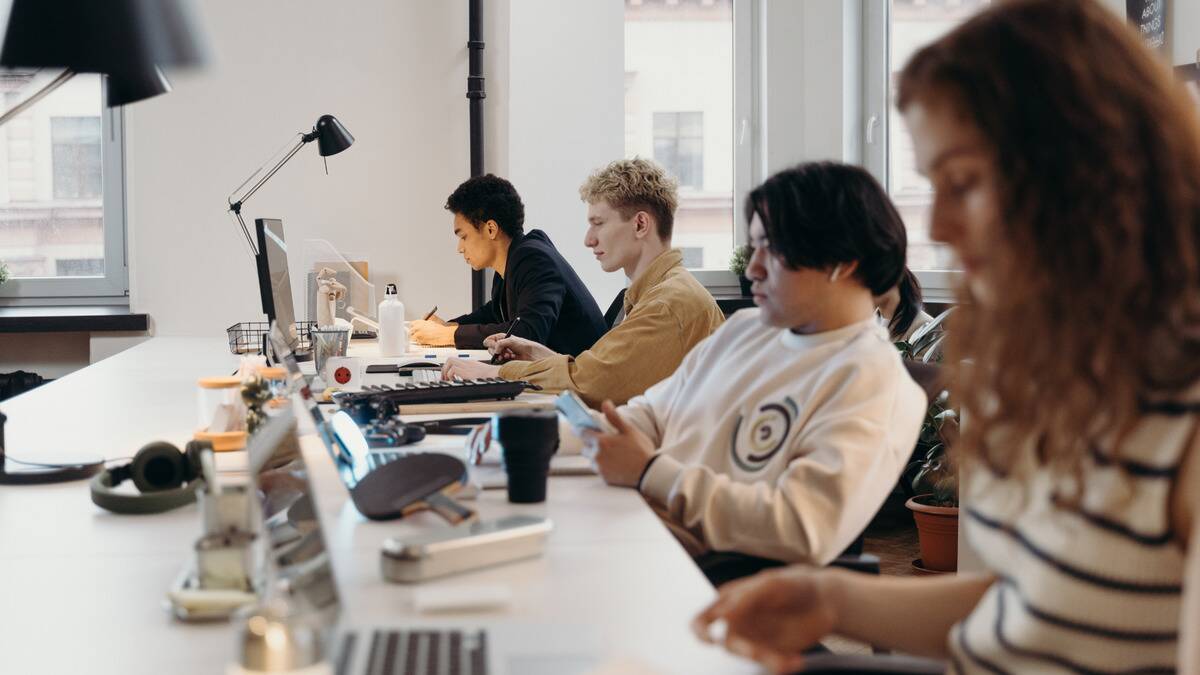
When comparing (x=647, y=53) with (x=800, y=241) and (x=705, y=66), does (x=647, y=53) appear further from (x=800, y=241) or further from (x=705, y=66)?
(x=800, y=241)

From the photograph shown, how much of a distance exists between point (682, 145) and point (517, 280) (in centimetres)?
164

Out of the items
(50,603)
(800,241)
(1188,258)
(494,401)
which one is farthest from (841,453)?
(494,401)

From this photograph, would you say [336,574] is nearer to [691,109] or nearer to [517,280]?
[517,280]

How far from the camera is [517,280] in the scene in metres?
4.04

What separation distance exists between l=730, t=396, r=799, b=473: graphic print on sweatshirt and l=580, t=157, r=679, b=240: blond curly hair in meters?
1.43

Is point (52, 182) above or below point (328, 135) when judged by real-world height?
below

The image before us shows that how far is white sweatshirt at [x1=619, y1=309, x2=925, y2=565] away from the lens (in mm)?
1521

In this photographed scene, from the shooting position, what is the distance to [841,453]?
1510 mm

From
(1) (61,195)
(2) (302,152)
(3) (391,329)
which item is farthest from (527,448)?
(1) (61,195)

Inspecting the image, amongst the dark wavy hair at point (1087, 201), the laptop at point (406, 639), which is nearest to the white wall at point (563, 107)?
the laptop at point (406, 639)

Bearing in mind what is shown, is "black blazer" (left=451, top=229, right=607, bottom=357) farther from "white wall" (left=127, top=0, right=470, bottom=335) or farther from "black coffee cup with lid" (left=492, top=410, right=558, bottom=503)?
"black coffee cup with lid" (left=492, top=410, right=558, bottom=503)

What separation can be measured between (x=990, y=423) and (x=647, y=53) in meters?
4.57

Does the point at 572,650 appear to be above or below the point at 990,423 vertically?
below

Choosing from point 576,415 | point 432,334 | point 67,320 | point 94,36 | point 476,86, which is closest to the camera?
point 94,36
